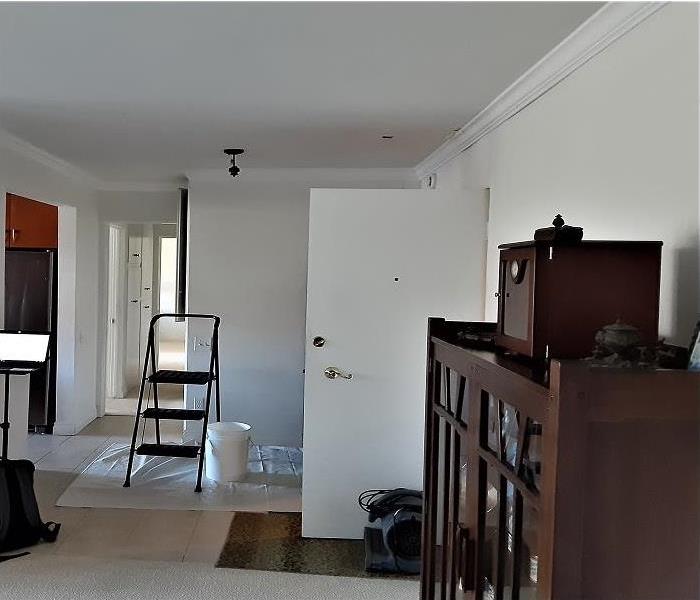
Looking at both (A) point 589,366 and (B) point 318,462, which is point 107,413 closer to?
(B) point 318,462

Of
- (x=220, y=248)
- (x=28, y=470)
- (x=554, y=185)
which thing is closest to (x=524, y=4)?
(x=554, y=185)

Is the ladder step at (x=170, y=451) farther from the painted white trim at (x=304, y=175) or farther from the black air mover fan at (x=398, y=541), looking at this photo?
the painted white trim at (x=304, y=175)

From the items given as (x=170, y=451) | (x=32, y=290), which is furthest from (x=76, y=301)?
(x=170, y=451)

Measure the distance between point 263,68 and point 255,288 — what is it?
3.12m

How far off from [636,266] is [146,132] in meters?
Answer: 3.08

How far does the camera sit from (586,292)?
1561 mm

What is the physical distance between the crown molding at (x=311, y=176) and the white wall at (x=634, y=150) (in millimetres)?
2528

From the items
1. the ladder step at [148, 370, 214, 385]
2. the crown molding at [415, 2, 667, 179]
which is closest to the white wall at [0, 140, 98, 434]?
the ladder step at [148, 370, 214, 385]

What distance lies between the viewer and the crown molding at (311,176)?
5.34m

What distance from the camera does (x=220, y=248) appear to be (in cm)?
557

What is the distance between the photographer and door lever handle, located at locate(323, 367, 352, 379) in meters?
3.68

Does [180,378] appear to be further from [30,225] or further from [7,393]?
[30,225]

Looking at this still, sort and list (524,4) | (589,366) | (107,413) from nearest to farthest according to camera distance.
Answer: (589,366), (524,4), (107,413)

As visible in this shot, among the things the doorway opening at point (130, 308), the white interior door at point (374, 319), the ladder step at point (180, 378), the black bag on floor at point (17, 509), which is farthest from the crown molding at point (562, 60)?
the doorway opening at point (130, 308)
